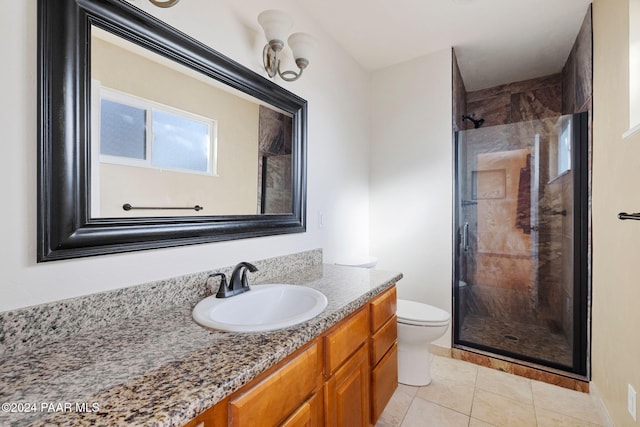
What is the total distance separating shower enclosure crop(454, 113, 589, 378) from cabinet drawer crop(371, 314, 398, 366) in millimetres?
992

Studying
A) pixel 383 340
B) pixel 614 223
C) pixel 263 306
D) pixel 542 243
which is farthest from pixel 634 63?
pixel 263 306

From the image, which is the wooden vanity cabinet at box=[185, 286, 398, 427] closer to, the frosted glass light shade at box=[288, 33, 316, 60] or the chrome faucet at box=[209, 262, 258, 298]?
the chrome faucet at box=[209, 262, 258, 298]

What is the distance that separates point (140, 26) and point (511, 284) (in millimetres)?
2806

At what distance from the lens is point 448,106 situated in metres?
2.35

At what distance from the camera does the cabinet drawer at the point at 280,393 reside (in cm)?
68

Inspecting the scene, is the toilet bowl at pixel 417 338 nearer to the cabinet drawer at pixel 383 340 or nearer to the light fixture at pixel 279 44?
the cabinet drawer at pixel 383 340

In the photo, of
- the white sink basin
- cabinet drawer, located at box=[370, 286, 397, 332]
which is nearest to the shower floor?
cabinet drawer, located at box=[370, 286, 397, 332]

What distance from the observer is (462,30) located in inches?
83.0

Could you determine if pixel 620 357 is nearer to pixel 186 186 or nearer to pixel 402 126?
pixel 402 126

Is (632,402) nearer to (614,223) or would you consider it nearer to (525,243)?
(614,223)

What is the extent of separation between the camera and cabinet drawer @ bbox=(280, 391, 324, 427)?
84 centimetres

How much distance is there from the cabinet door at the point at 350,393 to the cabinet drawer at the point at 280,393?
0.40 ft

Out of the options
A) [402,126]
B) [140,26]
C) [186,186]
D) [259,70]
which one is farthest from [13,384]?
[402,126]

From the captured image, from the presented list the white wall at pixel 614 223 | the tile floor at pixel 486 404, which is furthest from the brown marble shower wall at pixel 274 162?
the white wall at pixel 614 223
